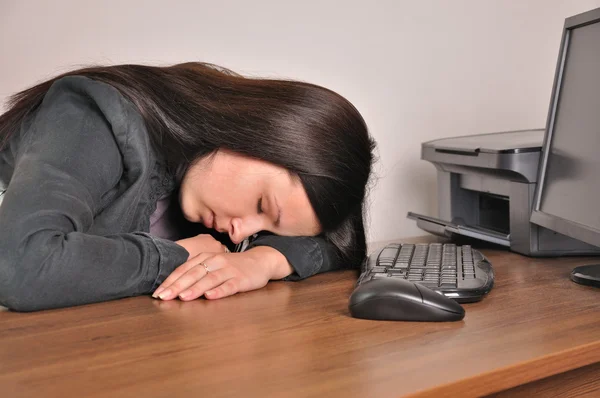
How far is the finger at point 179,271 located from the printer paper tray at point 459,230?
62 centimetres

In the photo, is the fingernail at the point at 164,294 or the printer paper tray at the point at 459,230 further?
the printer paper tray at the point at 459,230

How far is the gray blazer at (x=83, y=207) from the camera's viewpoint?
1050 mm

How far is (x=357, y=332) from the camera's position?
0.94 m

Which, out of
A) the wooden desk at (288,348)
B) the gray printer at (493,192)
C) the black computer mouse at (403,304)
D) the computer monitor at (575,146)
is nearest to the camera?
the wooden desk at (288,348)

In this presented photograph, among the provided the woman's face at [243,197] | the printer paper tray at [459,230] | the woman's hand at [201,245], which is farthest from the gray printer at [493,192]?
the woman's hand at [201,245]

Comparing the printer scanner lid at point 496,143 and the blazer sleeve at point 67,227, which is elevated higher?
the blazer sleeve at point 67,227

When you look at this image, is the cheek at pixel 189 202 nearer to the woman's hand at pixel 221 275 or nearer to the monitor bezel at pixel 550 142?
the woman's hand at pixel 221 275

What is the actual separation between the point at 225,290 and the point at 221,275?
0.03 meters

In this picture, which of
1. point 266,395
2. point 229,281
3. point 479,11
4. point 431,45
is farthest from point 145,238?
point 479,11

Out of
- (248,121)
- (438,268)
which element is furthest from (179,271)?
(438,268)

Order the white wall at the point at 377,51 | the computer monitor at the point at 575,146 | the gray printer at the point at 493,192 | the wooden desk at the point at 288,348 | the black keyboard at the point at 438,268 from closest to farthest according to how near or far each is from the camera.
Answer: the wooden desk at the point at 288,348
the black keyboard at the point at 438,268
the computer monitor at the point at 575,146
the gray printer at the point at 493,192
the white wall at the point at 377,51

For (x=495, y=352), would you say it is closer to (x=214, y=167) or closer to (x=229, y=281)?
(x=229, y=281)

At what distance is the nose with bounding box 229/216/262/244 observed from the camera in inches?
52.5

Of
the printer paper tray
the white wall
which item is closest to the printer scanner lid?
the printer paper tray
